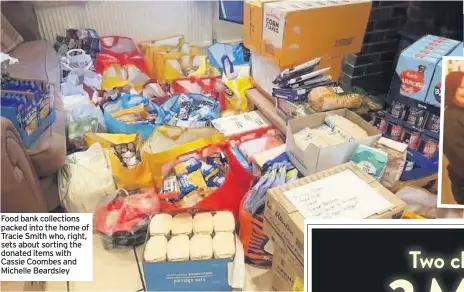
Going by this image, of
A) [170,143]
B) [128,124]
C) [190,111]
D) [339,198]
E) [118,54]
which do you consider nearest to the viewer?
[339,198]

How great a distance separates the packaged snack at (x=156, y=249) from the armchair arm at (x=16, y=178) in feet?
1.60

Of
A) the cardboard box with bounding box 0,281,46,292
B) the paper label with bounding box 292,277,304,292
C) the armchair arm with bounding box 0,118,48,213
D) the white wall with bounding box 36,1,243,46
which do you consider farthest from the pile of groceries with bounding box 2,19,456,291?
the white wall with bounding box 36,1,243,46

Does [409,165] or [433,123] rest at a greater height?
[433,123]

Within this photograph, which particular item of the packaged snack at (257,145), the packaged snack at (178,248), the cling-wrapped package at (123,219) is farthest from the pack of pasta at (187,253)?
the packaged snack at (257,145)

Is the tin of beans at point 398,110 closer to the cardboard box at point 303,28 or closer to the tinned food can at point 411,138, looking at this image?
the tinned food can at point 411,138

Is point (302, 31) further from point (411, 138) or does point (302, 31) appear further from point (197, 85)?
point (197, 85)

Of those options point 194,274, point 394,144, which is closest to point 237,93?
point 394,144

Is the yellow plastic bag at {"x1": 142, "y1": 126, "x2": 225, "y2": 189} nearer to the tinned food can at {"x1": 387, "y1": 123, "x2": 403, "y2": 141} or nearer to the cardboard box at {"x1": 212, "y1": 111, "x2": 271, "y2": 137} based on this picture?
the cardboard box at {"x1": 212, "y1": 111, "x2": 271, "y2": 137}

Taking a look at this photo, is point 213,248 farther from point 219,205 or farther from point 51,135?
point 51,135

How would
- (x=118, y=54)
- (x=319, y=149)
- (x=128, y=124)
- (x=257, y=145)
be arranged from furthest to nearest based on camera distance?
(x=118, y=54), (x=128, y=124), (x=257, y=145), (x=319, y=149)

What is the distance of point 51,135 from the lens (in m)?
1.71

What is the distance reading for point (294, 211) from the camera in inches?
47.1

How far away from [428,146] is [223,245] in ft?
2.71

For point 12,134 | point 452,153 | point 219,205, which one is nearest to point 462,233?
point 452,153
